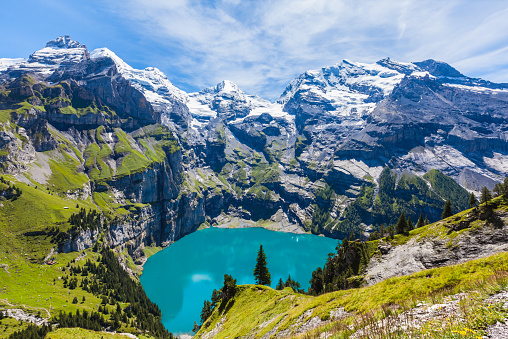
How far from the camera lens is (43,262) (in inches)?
4537

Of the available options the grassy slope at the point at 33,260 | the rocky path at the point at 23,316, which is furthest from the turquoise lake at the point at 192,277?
the rocky path at the point at 23,316

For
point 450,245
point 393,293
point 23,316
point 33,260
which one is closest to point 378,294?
point 393,293

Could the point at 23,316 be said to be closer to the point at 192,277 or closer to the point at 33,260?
the point at 33,260

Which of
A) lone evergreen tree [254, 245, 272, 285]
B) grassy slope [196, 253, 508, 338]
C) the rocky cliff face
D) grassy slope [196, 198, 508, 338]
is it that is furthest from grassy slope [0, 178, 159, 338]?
the rocky cliff face

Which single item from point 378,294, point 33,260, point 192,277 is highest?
point 33,260

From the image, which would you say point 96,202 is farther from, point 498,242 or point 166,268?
point 498,242

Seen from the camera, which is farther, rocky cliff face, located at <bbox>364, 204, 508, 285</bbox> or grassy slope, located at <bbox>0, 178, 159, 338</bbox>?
grassy slope, located at <bbox>0, 178, 159, 338</bbox>

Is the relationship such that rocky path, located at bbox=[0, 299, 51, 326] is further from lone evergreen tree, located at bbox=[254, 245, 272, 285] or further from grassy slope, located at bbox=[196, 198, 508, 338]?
lone evergreen tree, located at bbox=[254, 245, 272, 285]

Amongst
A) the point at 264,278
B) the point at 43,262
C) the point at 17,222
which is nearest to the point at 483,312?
the point at 264,278

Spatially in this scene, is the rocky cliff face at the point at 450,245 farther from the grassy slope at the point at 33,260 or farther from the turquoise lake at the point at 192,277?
the grassy slope at the point at 33,260

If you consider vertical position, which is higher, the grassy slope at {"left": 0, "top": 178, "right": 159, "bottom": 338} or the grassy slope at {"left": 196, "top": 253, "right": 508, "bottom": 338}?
the grassy slope at {"left": 0, "top": 178, "right": 159, "bottom": 338}

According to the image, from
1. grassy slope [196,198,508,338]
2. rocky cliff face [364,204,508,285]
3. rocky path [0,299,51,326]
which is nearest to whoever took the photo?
→ grassy slope [196,198,508,338]

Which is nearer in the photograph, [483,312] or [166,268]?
[483,312]

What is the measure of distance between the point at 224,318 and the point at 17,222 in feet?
480
